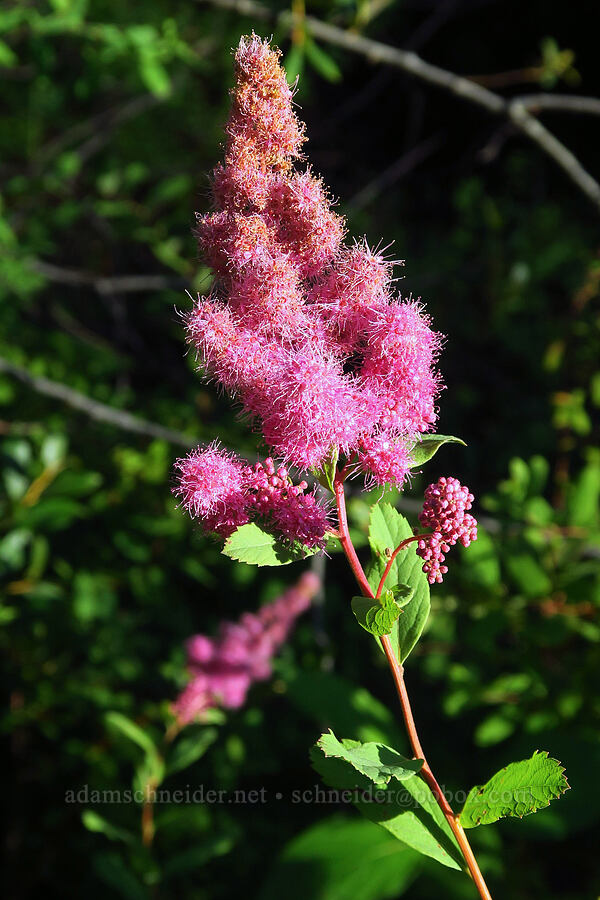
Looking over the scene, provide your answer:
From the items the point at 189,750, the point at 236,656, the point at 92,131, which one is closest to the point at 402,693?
the point at 189,750

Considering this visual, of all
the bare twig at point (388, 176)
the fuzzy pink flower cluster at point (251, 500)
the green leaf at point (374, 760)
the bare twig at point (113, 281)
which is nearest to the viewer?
the green leaf at point (374, 760)

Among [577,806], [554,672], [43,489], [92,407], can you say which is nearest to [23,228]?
[92,407]

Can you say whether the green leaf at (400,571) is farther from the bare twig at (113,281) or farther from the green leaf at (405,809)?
the bare twig at (113,281)

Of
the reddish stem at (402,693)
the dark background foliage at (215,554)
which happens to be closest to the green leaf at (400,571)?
the reddish stem at (402,693)

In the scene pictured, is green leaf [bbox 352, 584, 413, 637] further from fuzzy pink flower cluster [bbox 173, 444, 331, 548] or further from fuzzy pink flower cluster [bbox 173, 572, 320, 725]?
fuzzy pink flower cluster [bbox 173, 572, 320, 725]

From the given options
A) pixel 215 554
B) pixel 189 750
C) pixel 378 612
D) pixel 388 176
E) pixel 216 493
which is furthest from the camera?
pixel 388 176

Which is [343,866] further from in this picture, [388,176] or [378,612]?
[388,176]
